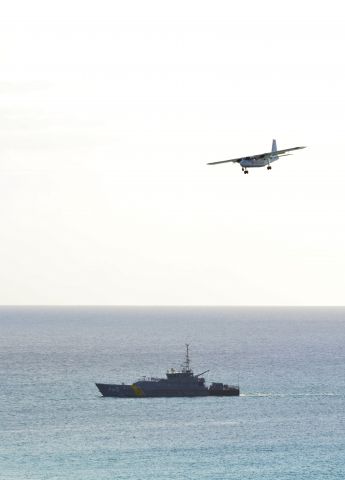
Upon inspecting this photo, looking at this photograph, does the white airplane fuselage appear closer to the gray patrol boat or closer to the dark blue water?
the dark blue water

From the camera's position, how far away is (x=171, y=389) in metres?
191

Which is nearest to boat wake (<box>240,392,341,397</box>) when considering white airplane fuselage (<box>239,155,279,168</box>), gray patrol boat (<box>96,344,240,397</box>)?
gray patrol boat (<box>96,344,240,397</box>)

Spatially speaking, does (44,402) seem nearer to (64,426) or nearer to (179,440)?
(64,426)

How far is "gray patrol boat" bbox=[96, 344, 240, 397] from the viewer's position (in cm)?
18912

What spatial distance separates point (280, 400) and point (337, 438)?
42395 millimetres

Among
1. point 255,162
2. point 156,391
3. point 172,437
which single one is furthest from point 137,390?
point 255,162

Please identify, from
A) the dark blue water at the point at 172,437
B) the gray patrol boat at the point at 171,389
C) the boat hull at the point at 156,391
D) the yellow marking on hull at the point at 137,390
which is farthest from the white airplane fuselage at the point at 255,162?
the yellow marking on hull at the point at 137,390

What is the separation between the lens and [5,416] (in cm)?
16200

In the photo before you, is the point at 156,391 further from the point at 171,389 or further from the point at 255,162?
the point at 255,162

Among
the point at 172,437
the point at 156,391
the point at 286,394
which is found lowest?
the point at 172,437

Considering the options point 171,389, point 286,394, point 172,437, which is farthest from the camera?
point 286,394

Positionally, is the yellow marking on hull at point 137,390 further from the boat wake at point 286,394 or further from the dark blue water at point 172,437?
the boat wake at point 286,394

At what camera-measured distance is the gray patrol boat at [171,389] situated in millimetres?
189125

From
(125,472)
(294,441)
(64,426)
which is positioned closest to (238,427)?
(294,441)
